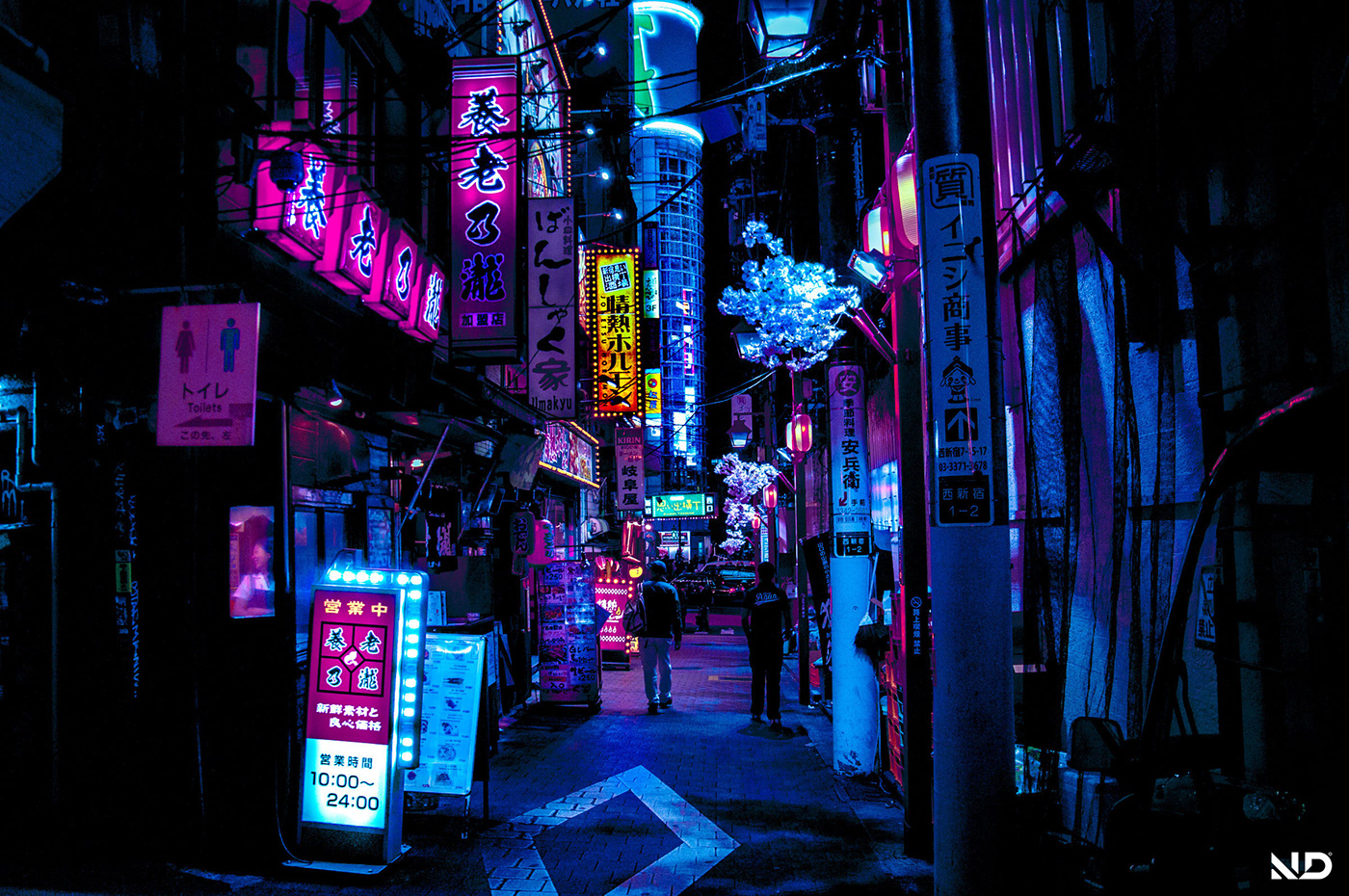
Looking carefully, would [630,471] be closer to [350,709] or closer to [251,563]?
[251,563]

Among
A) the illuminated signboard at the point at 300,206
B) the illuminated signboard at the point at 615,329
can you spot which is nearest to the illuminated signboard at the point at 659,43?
the illuminated signboard at the point at 615,329

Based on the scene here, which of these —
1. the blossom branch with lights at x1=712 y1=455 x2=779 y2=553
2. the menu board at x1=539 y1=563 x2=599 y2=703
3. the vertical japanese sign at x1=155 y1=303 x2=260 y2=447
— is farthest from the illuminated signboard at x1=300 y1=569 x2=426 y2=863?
the blossom branch with lights at x1=712 y1=455 x2=779 y2=553

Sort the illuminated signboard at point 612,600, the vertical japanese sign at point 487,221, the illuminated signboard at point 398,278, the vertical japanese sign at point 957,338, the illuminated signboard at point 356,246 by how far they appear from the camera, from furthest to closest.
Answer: the illuminated signboard at point 612,600 < the vertical japanese sign at point 487,221 < the illuminated signboard at point 398,278 < the illuminated signboard at point 356,246 < the vertical japanese sign at point 957,338

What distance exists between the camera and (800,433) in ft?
46.9

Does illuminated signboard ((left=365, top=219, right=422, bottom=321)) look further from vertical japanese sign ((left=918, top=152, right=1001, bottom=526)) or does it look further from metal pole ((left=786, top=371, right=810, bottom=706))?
metal pole ((left=786, top=371, right=810, bottom=706))

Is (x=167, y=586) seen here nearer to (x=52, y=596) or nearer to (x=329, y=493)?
(x=52, y=596)

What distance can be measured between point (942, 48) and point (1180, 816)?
410 centimetres

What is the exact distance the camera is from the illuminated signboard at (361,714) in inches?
250

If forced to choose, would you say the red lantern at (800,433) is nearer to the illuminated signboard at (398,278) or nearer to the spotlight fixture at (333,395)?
the illuminated signboard at (398,278)

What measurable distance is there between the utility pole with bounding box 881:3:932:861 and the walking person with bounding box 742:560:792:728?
200 inches

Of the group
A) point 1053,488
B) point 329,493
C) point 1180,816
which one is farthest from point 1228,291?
point 329,493

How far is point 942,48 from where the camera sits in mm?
4684

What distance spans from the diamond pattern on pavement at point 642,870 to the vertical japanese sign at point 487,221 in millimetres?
5379

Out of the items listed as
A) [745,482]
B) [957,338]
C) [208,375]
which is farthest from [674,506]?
[957,338]
